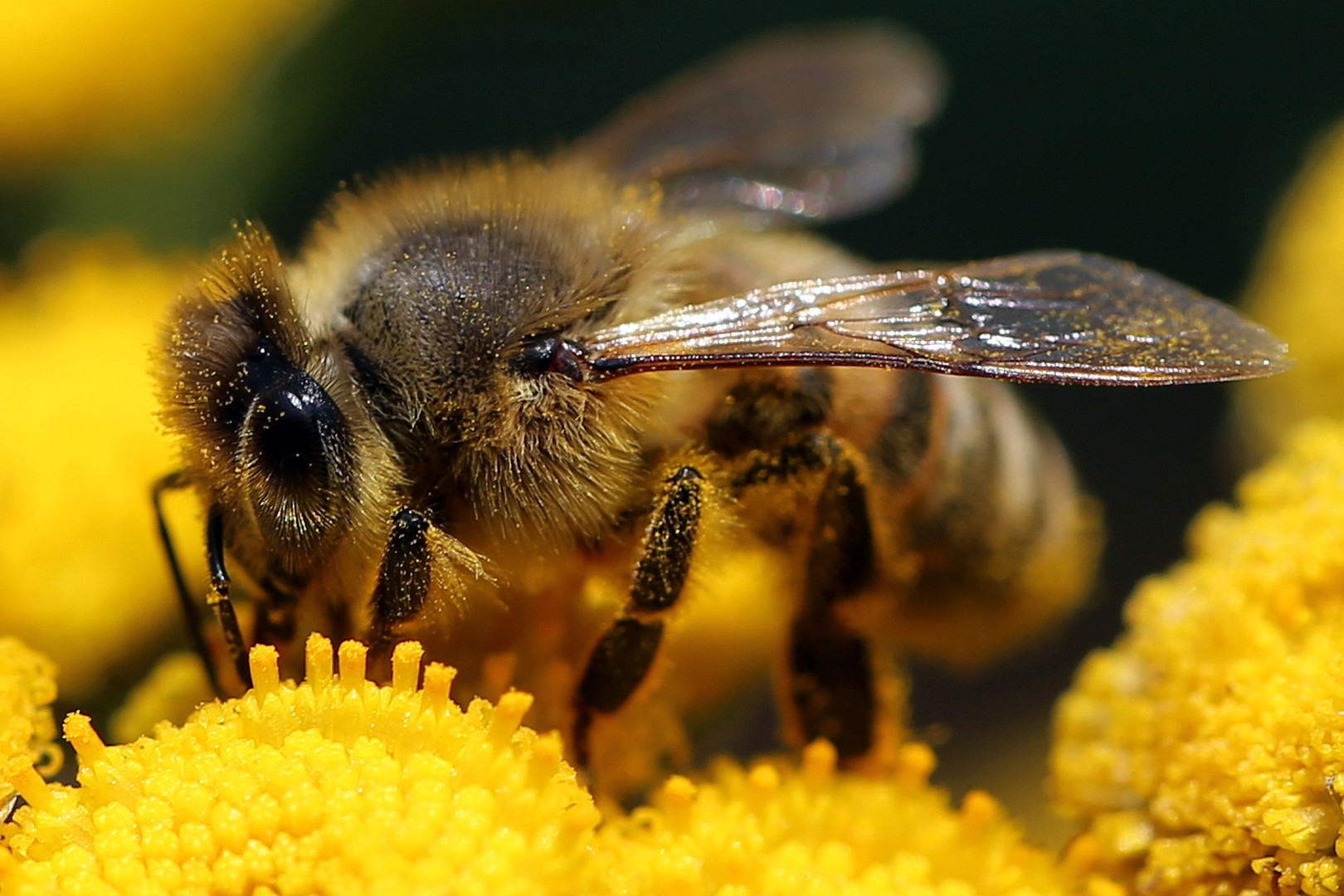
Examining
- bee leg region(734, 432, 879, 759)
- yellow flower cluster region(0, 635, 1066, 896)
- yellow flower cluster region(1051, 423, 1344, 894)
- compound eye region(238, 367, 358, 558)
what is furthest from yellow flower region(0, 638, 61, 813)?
yellow flower cluster region(1051, 423, 1344, 894)

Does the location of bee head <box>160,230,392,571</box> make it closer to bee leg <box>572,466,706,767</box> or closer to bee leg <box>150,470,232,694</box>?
bee leg <box>150,470,232,694</box>

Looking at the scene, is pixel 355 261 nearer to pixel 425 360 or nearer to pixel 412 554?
pixel 425 360

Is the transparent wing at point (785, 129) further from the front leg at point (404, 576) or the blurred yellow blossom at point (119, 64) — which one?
the front leg at point (404, 576)

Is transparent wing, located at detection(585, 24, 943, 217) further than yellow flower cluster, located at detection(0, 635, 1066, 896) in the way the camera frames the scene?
Yes

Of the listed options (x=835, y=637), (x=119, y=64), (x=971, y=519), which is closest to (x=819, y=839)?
(x=835, y=637)

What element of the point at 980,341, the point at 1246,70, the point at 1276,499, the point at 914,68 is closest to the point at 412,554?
the point at 980,341

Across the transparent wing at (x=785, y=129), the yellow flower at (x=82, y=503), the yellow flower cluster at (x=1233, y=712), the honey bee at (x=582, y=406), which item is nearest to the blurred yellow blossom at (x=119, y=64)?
the yellow flower at (x=82, y=503)
